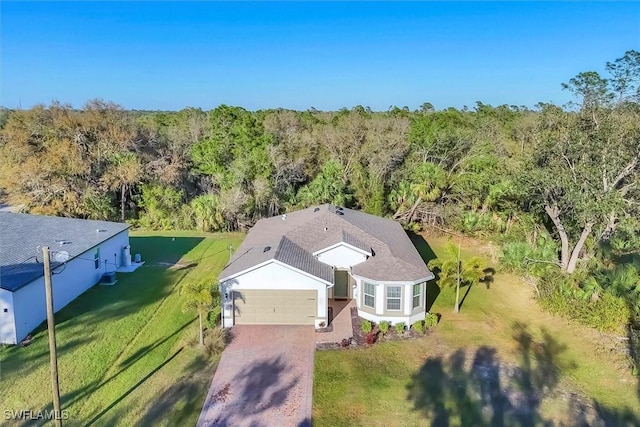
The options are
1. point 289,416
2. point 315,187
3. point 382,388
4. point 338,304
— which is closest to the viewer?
point 289,416

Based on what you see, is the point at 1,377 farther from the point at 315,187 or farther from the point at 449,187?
the point at 449,187

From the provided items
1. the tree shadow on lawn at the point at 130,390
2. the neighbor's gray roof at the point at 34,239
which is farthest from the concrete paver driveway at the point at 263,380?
the neighbor's gray roof at the point at 34,239

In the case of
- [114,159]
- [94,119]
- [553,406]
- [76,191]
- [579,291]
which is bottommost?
[553,406]

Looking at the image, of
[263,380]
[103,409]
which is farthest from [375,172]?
[103,409]

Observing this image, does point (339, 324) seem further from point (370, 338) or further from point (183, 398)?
point (183, 398)

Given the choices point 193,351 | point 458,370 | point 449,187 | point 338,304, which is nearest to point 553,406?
point 458,370
